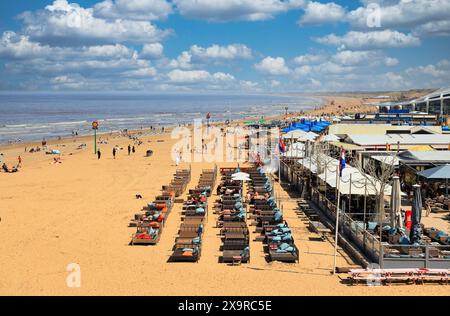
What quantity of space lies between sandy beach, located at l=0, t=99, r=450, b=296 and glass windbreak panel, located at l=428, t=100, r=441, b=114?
3634 centimetres

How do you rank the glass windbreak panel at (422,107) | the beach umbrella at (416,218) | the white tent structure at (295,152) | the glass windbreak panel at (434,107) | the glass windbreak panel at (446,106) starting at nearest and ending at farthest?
the beach umbrella at (416,218), the white tent structure at (295,152), the glass windbreak panel at (446,106), the glass windbreak panel at (434,107), the glass windbreak panel at (422,107)

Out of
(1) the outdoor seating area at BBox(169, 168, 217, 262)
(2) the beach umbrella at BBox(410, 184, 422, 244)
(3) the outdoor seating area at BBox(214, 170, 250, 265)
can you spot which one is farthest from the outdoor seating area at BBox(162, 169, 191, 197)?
(2) the beach umbrella at BBox(410, 184, 422, 244)

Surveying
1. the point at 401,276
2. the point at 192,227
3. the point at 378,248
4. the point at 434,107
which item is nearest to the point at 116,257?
the point at 192,227

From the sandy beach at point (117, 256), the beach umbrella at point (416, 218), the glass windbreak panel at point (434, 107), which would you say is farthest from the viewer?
the glass windbreak panel at point (434, 107)

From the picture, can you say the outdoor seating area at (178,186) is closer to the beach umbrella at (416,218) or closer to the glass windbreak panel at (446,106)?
the beach umbrella at (416,218)

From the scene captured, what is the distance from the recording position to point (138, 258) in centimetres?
1364

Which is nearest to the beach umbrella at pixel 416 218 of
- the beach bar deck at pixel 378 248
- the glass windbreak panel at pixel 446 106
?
the beach bar deck at pixel 378 248

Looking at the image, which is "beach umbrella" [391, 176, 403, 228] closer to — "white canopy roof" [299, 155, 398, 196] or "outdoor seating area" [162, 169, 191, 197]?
"white canopy roof" [299, 155, 398, 196]

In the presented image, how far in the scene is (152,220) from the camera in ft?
55.4

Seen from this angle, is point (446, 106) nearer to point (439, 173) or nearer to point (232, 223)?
point (439, 173)

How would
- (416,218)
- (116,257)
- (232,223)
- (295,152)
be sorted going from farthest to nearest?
(295,152) → (232,223) → (116,257) → (416,218)

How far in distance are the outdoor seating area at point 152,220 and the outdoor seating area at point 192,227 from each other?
0.64 metres

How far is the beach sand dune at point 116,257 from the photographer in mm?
11461

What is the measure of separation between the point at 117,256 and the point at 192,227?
9.69 feet
